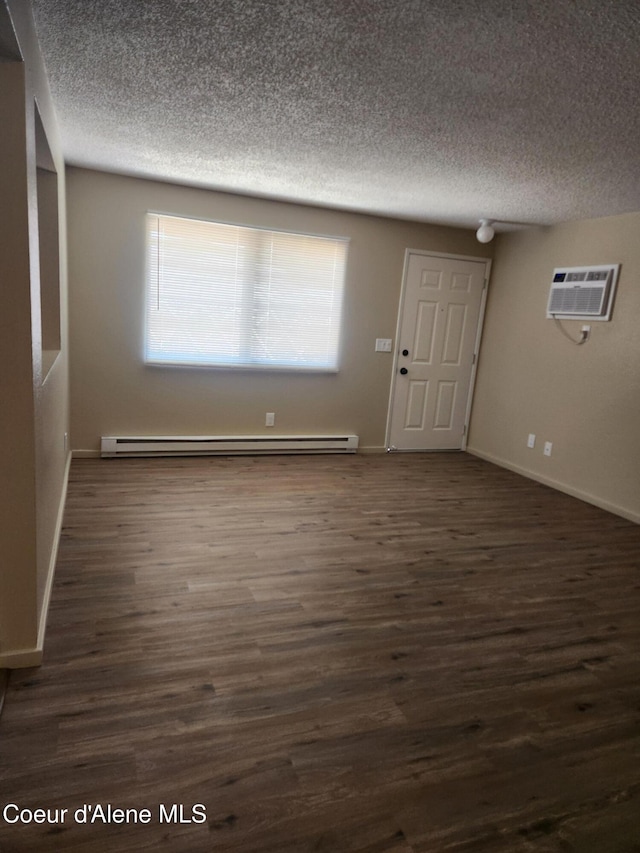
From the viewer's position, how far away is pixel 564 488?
463cm

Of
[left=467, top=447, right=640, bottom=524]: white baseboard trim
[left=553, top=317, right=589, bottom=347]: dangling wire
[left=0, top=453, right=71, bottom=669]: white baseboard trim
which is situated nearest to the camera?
[left=0, top=453, right=71, bottom=669]: white baseboard trim

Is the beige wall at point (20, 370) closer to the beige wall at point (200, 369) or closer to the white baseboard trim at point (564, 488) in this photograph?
the beige wall at point (200, 369)

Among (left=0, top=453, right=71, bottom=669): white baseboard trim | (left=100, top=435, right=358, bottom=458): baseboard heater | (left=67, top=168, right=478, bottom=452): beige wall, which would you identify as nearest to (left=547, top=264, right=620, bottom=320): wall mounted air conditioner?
(left=67, top=168, right=478, bottom=452): beige wall

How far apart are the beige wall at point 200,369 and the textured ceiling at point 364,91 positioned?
20.9 inches

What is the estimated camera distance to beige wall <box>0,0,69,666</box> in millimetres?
1610

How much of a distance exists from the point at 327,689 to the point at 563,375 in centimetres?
379

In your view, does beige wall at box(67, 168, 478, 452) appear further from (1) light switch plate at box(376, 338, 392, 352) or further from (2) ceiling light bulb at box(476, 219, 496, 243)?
(2) ceiling light bulb at box(476, 219, 496, 243)

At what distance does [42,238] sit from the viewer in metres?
3.05

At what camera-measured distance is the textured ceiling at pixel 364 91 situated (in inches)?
68.5

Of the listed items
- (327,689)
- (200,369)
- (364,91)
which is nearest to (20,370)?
(327,689)

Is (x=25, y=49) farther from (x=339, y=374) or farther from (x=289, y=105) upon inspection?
(x=339, y=374)

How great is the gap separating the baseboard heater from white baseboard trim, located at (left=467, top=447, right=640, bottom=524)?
1487mm

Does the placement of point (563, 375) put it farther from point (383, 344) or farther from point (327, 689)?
point (327, 689)

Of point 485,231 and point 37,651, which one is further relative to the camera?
point 485,231
